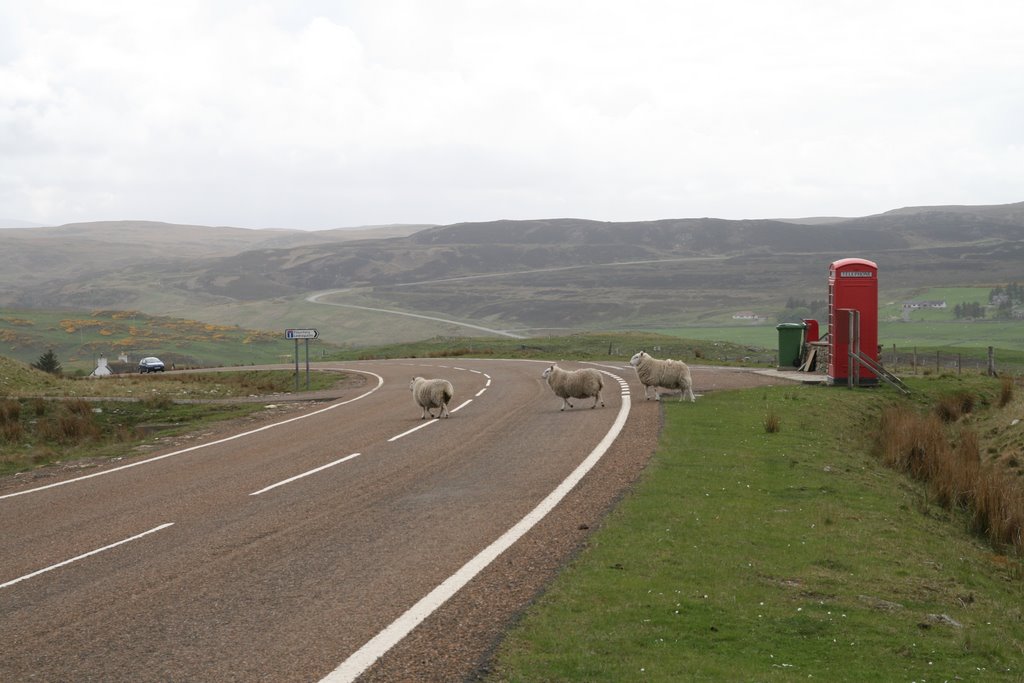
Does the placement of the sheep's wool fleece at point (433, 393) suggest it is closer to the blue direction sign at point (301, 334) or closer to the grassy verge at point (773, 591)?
the grassy verge at point (773, 591)

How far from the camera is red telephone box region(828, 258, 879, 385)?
29.8 m

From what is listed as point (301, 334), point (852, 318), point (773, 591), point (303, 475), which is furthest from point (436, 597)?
point (301, 334)

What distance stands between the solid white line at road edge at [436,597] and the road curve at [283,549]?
0.07 m

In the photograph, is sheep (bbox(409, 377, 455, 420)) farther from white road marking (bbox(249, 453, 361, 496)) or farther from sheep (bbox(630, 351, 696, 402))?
white road marking (bbox(249, 453, 361, 496))

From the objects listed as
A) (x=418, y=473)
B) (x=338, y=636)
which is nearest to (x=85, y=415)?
(x=418, y=473)

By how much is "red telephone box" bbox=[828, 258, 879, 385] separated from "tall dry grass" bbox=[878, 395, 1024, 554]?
455cm

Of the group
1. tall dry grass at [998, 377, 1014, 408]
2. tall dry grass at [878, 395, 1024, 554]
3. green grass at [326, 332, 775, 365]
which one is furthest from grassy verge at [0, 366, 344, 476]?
tall dry grass at [998, 377, 1014, 408]

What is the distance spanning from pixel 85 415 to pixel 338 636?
868 inches

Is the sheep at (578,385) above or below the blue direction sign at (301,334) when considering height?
below

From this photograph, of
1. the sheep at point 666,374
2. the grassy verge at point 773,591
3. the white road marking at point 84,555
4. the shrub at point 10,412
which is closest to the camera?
the grassy verge at point 773,591

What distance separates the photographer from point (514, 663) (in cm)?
686

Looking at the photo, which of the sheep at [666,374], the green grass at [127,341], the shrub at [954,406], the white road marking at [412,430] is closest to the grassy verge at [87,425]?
the white road marking at [412,430]

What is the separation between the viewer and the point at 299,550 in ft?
34.1

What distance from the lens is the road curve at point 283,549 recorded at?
288 inches
